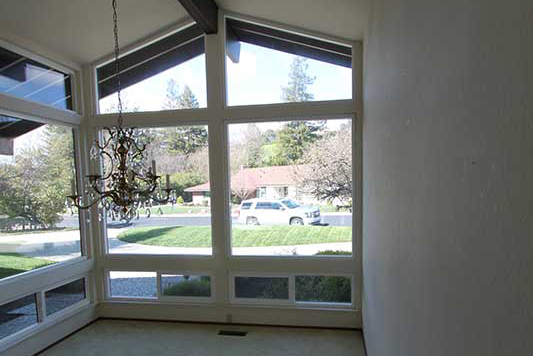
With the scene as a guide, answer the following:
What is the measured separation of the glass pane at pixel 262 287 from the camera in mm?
4449

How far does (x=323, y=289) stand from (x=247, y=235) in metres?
1.37

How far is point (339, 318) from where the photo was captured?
168 inches

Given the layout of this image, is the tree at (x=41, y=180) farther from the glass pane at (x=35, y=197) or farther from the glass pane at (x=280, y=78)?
the glass pane at (x=280, y=78)

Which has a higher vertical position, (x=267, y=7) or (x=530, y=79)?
(x=267, y=7)

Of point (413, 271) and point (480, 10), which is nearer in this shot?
point (480, 10)

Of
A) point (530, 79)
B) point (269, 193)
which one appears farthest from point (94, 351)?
point (530, 79)

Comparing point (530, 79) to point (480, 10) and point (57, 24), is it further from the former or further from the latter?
point (57, 24)

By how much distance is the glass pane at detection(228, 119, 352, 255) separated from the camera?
4270 mm

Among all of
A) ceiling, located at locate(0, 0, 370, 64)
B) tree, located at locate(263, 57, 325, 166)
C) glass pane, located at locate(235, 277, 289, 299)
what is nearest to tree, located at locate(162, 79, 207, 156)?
ceiling, located at locate(0, 0, 370, 64)

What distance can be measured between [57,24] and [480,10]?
4.52 metres

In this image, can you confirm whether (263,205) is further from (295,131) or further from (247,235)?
(295,131)

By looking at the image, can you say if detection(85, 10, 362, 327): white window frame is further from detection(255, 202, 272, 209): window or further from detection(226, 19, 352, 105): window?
detection(255, 202, 272, 209): window

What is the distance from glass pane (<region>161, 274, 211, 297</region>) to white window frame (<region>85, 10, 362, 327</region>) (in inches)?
5.0

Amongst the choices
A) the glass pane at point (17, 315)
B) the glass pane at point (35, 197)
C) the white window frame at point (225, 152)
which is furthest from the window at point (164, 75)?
the glass pane at point (17, 315)
